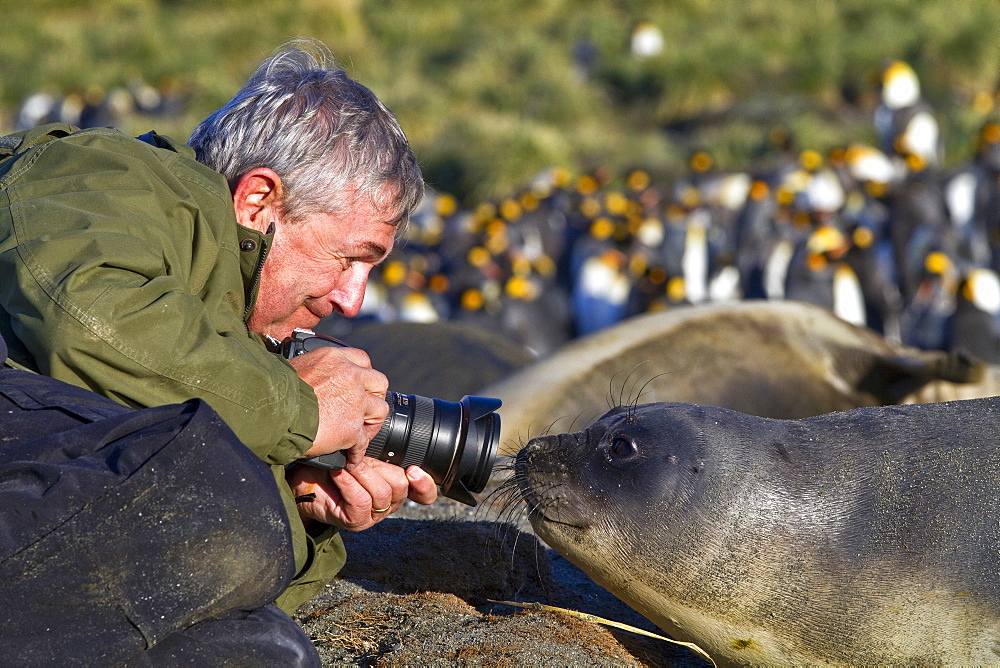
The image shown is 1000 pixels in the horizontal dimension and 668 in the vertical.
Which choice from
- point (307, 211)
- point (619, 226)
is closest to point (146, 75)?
point (619, 226)

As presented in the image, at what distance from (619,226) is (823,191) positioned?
343 cm

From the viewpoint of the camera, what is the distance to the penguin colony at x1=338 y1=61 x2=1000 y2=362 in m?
11.4

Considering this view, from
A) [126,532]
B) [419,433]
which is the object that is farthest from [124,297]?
[419,433]

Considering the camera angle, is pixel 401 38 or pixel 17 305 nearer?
pixel 17 305

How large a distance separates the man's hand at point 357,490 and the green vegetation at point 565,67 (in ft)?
39.4

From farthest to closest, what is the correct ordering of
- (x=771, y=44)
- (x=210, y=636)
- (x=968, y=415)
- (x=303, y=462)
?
(x=771, y=44) < (x=968, y=415) < (x=303, y=462) < (x=210, y=636)

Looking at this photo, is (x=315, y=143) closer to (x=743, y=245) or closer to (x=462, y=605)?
(x=462, y=605)

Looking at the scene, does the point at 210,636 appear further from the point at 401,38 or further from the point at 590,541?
the point at 401,38

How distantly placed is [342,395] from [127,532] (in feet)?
2.01

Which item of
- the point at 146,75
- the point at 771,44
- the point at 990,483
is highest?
the point at 990,483

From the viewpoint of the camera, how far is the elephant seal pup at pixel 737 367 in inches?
196

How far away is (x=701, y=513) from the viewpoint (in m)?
2.64

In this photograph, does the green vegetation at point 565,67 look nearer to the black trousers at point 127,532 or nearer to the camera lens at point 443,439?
the camera lens at point 443,439

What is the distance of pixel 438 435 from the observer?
8.42 ft
